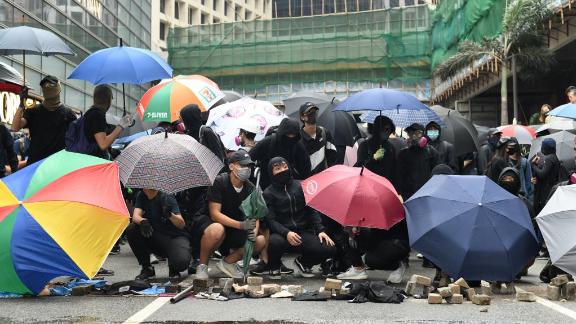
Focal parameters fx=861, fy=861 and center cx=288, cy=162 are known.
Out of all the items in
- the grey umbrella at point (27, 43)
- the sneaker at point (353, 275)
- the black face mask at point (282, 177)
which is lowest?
the sneaker at point (353, 275)

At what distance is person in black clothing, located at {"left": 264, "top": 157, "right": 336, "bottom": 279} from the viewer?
924 cm

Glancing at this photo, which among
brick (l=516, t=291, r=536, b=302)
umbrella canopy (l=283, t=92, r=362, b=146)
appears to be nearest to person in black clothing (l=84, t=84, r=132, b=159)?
umbrella canopy (l=283, t=92, r=362, b=146)

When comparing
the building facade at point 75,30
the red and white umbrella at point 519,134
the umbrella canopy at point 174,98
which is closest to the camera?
the umbrella canopy at point 174,98

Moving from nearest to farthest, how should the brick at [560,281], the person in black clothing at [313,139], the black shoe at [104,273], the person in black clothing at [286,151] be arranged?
the brick at [560,281] < the black shoe at [104,273] < the person in black clothing at [286,151] < the person in black clothing at [313,139]

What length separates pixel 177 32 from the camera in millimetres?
62656

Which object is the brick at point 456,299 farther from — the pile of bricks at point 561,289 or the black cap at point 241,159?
the black cap at point 241,159

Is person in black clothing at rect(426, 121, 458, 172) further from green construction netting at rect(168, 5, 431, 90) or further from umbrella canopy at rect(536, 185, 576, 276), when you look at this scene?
green construction netting at rect(168, 5, 431, 90)

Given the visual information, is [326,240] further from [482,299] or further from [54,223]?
[54,223]

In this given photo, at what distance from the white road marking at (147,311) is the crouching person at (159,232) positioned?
1.13 meters

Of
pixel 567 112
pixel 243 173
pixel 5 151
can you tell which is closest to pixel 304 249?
pixel 243 173

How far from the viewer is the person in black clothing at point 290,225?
9242mm

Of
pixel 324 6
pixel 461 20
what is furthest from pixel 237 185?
pixel 324 6

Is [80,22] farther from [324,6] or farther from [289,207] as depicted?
[324,6]

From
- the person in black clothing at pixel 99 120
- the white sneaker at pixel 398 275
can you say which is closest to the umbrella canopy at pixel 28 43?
the person in black clothing at pixel 99 120
